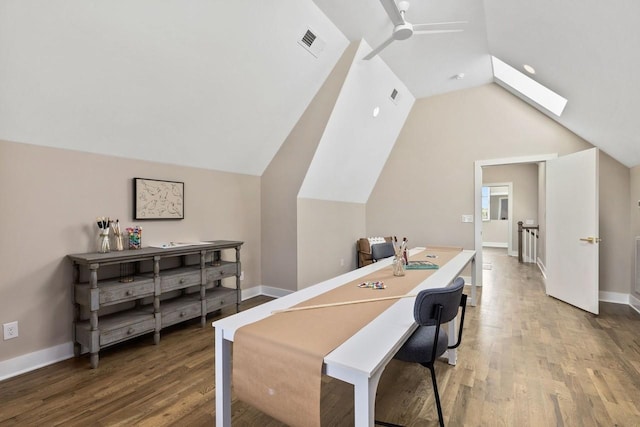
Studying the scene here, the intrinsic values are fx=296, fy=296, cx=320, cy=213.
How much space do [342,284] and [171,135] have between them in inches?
90.5

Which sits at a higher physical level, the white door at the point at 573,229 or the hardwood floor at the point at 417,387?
the white door at the point at 573,229

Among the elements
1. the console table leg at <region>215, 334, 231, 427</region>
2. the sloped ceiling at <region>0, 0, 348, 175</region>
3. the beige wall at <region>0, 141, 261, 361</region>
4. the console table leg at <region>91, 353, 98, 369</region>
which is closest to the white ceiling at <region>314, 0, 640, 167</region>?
the sloped ceiling at <region>0, 0, 348, 175</region>

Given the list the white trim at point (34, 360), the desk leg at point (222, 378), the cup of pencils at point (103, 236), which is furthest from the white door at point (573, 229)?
the white trim at point (34, 360)

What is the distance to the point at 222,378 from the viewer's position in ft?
4.40

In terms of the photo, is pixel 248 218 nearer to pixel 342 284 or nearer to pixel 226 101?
pixel 226 101

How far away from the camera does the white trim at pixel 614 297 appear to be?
3852 mm

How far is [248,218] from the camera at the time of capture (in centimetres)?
422

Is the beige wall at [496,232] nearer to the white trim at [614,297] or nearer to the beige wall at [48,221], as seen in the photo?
the white trim at [614,297]

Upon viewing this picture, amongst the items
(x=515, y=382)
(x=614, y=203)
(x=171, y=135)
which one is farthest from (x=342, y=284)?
(x=614, y=203)

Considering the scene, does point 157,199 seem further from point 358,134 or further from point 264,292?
point 358,134

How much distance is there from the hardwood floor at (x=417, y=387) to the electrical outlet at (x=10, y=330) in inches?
12.1

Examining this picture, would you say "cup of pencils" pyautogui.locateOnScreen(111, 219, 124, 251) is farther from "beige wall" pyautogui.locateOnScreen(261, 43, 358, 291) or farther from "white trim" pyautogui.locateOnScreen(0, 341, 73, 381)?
"beige wall" pyautogui.locateOnScreen(261, 43, 358, 291)

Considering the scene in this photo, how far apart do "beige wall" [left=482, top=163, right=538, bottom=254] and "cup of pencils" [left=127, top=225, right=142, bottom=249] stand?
25.7 ft

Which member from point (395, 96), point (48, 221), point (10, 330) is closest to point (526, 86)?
point (395, 96)
